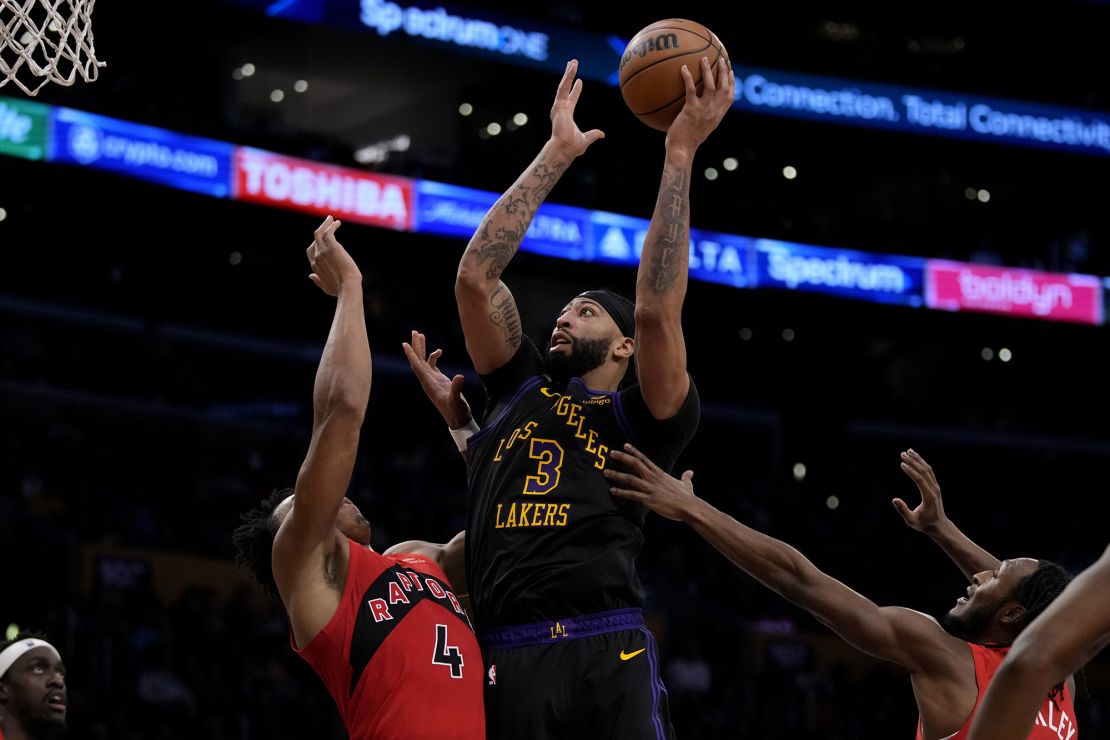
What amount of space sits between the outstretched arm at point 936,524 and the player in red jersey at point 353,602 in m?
1.88

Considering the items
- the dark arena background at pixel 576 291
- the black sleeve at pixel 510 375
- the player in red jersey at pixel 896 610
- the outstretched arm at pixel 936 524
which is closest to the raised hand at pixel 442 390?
the black sleeve at pixel 510 375

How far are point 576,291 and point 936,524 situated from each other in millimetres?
18644

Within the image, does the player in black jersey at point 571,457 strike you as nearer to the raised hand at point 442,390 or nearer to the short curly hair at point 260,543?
the raised hand at point 442,390

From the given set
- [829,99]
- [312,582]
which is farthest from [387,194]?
[312,582]

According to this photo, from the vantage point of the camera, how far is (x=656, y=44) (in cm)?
480

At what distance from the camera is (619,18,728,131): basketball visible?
187 inches

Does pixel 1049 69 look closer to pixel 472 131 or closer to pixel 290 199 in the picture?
pixel 472 131

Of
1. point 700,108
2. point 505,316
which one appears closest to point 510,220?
point 505,316

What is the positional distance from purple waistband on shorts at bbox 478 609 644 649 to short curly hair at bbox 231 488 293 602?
829mm

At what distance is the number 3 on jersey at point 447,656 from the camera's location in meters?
4.36

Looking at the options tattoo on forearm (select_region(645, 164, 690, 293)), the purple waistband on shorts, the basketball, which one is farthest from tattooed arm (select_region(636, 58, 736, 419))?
the purple waistband on shorts

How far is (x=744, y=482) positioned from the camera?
875 inches

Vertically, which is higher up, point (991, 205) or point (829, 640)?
point (991, 205)

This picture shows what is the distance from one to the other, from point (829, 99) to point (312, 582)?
20674 millimetres
